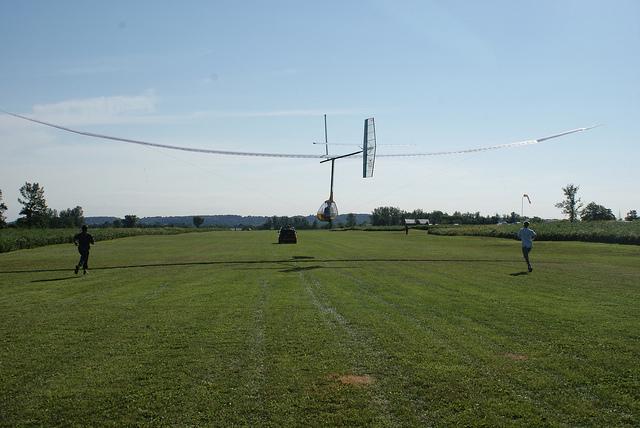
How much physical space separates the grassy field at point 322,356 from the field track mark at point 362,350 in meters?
0.04

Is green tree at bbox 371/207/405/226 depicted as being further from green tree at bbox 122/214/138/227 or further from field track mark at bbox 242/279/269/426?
field track mark at bbox 242/279/269/426

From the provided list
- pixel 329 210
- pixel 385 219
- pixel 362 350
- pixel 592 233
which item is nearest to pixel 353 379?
pixel 362 350

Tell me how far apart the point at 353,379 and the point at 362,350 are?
1.73m

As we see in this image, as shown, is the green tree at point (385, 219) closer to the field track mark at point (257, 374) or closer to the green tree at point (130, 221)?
the green tree at point (130, 221)

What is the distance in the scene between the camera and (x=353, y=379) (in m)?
7.62

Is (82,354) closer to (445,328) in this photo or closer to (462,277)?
(445,328)

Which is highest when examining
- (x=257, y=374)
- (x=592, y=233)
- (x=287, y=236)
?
(x=592, y=233)

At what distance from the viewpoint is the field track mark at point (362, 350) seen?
6.45m

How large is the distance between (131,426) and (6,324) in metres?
7.63

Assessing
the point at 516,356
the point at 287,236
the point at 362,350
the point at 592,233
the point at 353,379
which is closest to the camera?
the point at 353,379

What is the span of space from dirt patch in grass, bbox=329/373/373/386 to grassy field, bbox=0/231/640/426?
26mm

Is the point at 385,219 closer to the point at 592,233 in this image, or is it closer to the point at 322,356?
the point at 592,233

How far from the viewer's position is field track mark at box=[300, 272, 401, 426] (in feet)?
21.1

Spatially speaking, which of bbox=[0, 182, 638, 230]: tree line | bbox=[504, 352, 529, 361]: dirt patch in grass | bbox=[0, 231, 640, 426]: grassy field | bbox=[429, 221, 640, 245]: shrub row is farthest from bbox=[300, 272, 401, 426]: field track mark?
bbox=[0, 182, 638, 230]: tree line
